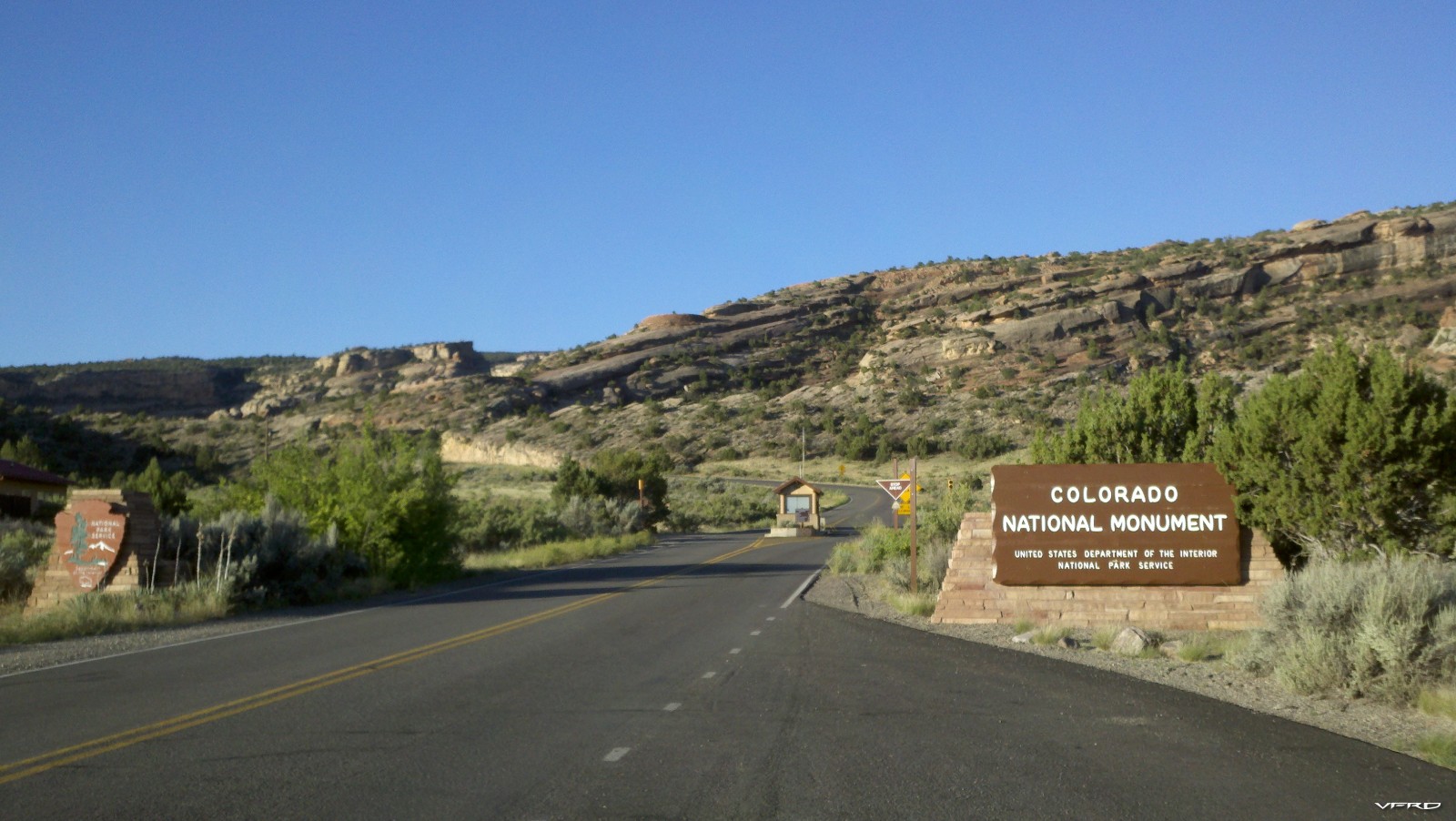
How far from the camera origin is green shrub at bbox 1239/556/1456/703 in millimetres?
9984

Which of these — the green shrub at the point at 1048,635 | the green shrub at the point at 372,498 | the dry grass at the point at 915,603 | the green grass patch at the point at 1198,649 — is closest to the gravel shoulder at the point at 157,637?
the green shrub at the point at 372,498

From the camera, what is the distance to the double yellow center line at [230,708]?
7.57m

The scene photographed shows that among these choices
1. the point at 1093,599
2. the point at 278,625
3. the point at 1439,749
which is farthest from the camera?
the point at 278,625

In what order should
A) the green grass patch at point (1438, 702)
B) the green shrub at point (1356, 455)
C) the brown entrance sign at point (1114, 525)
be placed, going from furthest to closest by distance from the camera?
the brown entrance sign at point (1114, 525), the green shrub at point (1356, 455), the green grass patch at point (1438, 702)

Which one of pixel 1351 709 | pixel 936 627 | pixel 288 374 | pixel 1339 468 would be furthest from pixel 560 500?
pixel 288 374

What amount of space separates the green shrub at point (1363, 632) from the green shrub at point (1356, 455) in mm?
2088

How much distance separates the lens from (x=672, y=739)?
847cm

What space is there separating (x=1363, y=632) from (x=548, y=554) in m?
27.5

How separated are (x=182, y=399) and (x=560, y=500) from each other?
78953mm

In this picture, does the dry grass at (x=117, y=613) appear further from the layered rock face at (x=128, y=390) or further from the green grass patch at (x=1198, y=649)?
the layered rock face at (x=128, y=390)

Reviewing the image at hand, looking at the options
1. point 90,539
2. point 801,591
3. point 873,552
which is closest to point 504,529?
point 873,552

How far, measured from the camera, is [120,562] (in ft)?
63.5

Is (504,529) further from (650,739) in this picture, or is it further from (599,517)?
(650,739)

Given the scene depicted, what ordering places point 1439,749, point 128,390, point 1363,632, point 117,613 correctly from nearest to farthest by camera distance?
point 1439,749
point 1363,632
point 117,613
point 128,390
